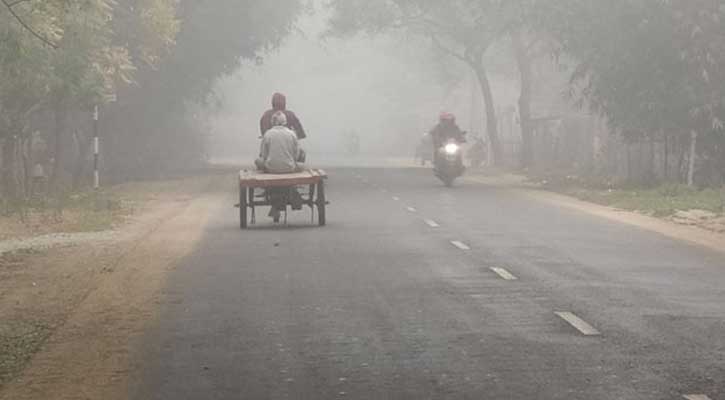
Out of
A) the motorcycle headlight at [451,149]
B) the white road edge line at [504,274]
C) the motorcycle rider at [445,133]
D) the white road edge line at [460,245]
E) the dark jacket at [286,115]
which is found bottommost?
the white road edge line at [460,245]

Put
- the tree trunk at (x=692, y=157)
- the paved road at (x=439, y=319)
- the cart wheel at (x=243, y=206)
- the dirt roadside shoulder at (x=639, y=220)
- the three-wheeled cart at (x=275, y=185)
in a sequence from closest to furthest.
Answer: the paved road at (x=439, y=319), the dirt roadside shoulder at (x=639, y=220), the three-wheeled cart at (x=275, y=185), the cart wheel at (x=243, y=206), the tree trunk at (x=692, y=157)

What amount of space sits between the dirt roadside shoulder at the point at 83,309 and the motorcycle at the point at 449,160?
15.3 m

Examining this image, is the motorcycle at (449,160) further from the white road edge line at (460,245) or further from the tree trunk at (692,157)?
the white road edge line at (460,245)

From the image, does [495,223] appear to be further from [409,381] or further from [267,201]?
[409,381]

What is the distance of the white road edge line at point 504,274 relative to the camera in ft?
50.7

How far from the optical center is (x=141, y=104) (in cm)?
5147

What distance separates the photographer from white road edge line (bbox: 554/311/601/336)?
37.0ft

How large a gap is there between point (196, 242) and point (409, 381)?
12002mm

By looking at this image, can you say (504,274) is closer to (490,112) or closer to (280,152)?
(280,152)

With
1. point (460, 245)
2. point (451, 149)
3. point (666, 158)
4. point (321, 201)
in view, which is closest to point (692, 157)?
point (666, 158)

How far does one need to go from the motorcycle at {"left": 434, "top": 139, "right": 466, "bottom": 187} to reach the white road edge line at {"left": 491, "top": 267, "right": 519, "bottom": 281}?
2195 cm

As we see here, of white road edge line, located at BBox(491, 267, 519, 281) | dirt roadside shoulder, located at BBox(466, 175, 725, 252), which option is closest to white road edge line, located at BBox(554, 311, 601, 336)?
white road edge line, located at BBox(491, 267, 519, 281)

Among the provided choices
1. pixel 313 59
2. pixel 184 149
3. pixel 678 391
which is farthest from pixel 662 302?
pixel 313 59

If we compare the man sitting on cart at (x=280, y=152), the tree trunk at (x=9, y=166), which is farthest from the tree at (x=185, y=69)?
the man sitting on cart at (x=280, y=152)
